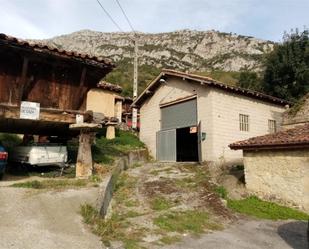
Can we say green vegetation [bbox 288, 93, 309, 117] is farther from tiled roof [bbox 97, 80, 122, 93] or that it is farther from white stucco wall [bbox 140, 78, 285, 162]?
tiled roof [bbox 97, 80, 122, 93]

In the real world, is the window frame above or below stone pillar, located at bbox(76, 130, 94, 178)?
above

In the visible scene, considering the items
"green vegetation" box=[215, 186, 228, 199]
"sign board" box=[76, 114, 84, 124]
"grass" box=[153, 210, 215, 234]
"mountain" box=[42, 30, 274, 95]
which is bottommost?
"grass" box=[153, 210, 215, 234]

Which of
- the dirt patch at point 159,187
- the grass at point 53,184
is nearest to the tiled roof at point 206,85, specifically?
the dirt patch at point 159,187

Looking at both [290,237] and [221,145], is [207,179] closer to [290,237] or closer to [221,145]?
[221,145]

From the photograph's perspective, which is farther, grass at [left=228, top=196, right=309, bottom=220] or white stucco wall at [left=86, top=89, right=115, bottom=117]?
white stucco wall at [left=86, top=89, right=115, bottom=117]

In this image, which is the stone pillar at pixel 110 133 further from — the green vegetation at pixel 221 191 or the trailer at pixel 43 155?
the green vegetation at pixel 221 191

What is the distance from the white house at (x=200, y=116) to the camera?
19.3 metres

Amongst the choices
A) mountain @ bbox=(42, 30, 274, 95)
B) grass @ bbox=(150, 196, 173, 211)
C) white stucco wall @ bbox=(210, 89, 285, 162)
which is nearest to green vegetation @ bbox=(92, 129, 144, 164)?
white stucco wall @ bbox=(210, 89, 285, 162)

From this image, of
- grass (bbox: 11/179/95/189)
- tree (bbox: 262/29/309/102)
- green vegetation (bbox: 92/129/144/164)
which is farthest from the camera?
tree (bbox: 262/29/309/102)

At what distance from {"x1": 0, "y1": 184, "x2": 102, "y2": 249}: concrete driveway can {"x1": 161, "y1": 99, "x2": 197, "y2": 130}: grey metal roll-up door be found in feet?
38.3

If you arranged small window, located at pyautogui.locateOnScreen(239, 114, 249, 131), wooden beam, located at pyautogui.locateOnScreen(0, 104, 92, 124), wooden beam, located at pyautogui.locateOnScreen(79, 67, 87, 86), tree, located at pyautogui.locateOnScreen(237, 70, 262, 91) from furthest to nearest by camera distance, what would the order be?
tree, located at pyautogui.locateOnScreen(237, 70, 262, 91), small window, located at pyautogui.locateOnScreen(239, 114, 249, 131), wooden beam, located at pyautogui.locateOnScreen(79, 67, 87, 86), wooden beam, located at pyautogui.locateOnScreen(0, 104, 92, 124)

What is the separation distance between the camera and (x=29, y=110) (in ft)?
36.1

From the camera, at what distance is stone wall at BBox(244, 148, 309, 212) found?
1219 cm

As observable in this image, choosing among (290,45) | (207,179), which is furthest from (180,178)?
(290,45)
